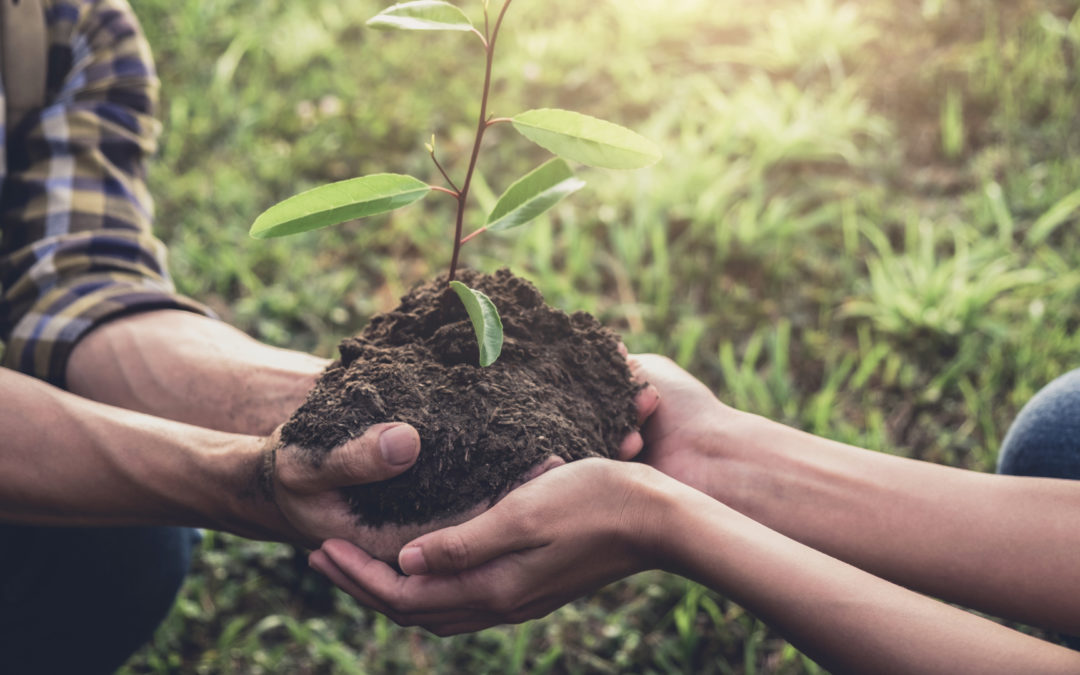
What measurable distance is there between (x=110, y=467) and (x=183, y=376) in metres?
0.31

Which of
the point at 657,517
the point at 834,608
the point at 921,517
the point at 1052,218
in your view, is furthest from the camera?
the point at 1052,218

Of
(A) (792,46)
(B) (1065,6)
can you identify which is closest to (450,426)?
(A) (792,46)

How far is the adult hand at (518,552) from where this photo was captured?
1228 mm

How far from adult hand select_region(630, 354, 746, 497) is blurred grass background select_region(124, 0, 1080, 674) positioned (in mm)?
474

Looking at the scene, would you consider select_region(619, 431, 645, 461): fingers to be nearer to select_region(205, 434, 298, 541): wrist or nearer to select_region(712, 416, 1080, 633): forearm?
select_region(712, 416, 1080, 633): forearm

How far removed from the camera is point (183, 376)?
1.62 m

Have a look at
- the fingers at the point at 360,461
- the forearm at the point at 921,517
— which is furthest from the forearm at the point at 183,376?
the forearm at the point at 921,517

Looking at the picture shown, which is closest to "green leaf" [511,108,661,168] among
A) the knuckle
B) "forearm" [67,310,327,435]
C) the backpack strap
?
the knuckle

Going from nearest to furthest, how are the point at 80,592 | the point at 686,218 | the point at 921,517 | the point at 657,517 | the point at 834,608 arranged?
the point at 834,608
the point at 657,517
the point at 921,517
the point at 80,592
the point at 686,218

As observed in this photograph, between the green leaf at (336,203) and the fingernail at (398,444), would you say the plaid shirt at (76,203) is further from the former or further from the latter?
the fingernail at (398,444)

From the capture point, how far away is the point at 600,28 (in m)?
3.59

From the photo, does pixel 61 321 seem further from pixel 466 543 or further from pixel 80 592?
pixel 466 543

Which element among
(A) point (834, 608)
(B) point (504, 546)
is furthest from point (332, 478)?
(A) point (834, 608)

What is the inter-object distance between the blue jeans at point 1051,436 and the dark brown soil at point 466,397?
753 mm
